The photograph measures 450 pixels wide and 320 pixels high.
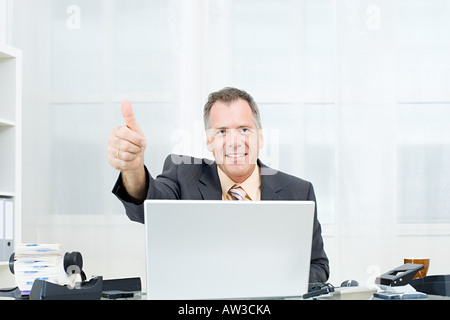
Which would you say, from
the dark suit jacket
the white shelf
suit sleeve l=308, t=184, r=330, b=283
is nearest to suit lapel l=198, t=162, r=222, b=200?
the dark suit jacket

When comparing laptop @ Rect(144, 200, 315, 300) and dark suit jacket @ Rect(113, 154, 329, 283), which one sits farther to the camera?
dark suit jacket @ Rect(113, 154, 329, 283)

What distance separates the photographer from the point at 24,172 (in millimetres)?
3020

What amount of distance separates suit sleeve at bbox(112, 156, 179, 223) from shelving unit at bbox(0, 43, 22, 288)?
3.41 ft

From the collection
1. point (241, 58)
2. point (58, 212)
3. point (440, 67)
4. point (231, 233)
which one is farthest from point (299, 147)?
point (231, 233)

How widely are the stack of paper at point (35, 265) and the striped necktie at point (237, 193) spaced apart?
79cm

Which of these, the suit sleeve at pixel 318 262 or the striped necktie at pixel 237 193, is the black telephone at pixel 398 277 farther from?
the striped necktie at pixel 237 193

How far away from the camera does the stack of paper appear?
129 cm

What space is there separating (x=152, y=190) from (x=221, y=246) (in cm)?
61

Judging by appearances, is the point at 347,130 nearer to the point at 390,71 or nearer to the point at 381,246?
the point at 390,71

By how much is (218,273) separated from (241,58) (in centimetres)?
204

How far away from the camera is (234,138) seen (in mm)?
2023

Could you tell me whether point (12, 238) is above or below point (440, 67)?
below

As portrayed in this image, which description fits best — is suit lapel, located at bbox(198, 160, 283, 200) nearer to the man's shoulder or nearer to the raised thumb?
the man's shoulder

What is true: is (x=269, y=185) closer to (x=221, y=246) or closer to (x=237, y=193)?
(x=237, y=193)
